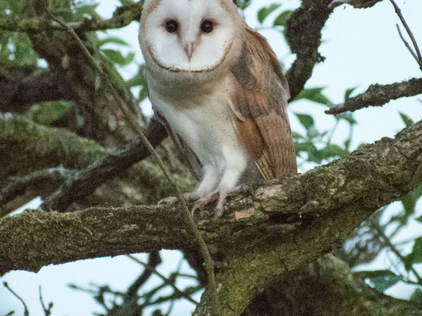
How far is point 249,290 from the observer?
173 centimetres

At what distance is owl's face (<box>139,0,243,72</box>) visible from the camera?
1.81m

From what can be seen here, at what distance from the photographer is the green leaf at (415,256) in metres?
1.88

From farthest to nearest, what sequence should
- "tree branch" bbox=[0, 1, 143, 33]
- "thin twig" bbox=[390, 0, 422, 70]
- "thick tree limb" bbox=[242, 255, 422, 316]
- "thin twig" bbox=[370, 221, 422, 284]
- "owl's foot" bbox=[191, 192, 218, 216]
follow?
"thick tree limb" bbox=[242, 255, 422, 316] < "tree branch" bbox=[0, 1, 143, 33] < "thin twig" bbox=[370, 221, 422, 284] < "owl's foot" bbox=[191, 192, 218, 216] < "thin twig" bbox=[390, 0, 422, 70]

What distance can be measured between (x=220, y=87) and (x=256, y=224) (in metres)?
0.58

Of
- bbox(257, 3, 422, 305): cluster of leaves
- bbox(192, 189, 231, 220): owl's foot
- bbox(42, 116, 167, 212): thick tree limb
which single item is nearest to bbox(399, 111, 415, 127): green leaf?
bbox(257, 3, 422, 305): cluster of leaves

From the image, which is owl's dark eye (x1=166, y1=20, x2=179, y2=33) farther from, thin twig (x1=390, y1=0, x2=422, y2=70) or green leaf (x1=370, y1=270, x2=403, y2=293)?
green leaf (x1=370, y1=270, x2=403, y2=293)

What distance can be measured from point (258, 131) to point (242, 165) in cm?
16

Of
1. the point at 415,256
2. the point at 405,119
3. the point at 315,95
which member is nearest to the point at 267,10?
the point at 315,95

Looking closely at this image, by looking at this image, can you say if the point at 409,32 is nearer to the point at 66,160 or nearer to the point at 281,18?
the point at 281,18

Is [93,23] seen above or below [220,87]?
above

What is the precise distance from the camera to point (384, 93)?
174 centimetres

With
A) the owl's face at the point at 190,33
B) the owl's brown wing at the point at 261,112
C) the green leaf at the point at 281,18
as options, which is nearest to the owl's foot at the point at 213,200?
the owl's brown wing at the point at 261,112

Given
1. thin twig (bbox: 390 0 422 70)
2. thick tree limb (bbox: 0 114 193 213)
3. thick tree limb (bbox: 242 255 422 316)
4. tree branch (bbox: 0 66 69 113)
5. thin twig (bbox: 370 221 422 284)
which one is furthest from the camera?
tree branch (bbox: 0 66 69 113)

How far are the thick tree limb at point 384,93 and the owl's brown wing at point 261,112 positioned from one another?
1.09ft
